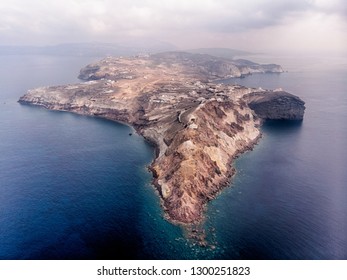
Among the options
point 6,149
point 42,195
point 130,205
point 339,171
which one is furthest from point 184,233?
point 6,149

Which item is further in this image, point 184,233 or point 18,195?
point 18,195

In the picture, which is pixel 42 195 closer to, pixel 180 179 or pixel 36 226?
pixel 36 226

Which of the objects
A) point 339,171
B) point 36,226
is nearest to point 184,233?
point 36,226

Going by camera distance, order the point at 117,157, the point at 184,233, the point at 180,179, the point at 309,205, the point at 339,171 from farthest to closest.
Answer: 1. the point at 117,157
2. the point at 339,171
3. the point at 180,179
4. the point at 309,205
5. the point at 184,233

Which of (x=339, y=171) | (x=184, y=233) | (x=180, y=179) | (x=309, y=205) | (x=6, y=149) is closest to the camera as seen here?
(x=184, y=233)

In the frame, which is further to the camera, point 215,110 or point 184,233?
point 215,110
